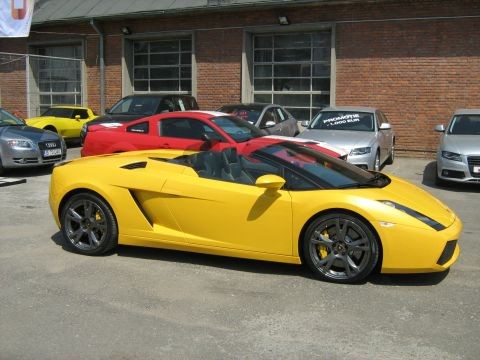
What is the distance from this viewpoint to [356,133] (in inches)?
446

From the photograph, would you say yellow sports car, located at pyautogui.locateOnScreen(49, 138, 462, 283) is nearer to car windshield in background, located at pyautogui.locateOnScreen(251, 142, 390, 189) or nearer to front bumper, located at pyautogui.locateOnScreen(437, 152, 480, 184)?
car windshield in background, located at pyautogui.locateOnScreen(251, 142, 390, 189)

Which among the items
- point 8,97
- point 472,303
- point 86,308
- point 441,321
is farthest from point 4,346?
point 8,97

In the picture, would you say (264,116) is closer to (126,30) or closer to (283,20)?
(283,20)

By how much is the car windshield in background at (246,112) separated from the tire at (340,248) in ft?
25.3

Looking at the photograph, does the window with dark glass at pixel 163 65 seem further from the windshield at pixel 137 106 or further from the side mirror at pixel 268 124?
the side mirror at pixel 268 124

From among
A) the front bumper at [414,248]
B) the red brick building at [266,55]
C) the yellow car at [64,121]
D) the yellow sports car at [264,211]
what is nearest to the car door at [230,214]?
the yellow sports car at [264,211]

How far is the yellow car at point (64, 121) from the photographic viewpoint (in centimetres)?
1648

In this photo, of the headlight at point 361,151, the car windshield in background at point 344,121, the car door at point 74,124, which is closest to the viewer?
the headlight at point 361,151

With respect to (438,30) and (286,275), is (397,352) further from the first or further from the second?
(438,30)

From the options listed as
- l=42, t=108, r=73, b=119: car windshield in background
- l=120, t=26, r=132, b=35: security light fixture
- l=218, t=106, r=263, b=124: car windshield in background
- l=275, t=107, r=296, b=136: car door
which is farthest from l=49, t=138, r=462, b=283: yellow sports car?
l=120, t=26, r=132, b=35: security light fixture

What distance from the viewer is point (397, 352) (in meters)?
3.49

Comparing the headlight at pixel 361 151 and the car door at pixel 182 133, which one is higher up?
the car door at pixel 182 133

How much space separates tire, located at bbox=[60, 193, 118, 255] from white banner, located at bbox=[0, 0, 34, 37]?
14734 mm

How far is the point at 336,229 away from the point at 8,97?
20.3m
